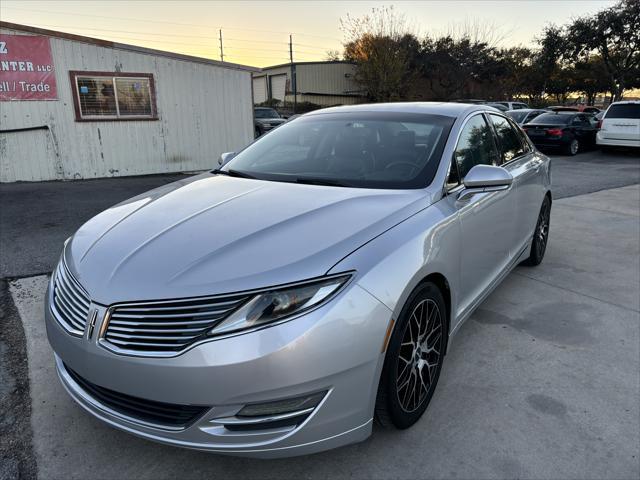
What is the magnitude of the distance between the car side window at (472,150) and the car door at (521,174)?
0.75 feet

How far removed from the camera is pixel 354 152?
3.12m

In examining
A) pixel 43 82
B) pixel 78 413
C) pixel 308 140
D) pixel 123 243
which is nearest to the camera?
pixel 123 243

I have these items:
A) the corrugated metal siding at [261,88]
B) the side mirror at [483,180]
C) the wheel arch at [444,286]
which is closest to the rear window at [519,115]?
the side mirror at [483,180]

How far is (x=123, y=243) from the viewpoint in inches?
85.8

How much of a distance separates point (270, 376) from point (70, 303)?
39.1 inches

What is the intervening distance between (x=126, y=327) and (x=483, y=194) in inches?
89.2

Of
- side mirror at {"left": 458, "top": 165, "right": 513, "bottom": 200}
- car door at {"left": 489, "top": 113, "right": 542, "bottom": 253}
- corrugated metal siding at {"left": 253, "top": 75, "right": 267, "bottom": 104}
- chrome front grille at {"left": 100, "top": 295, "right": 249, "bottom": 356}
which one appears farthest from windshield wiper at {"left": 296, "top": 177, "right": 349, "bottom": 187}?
corrugated metal siding at {"left": 253, "top": 75, "right": 267, "bottom": 104}

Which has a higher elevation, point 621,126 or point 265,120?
point 265,120

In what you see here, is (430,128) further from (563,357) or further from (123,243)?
(123,243)

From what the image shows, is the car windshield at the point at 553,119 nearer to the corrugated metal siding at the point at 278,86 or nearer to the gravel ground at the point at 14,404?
the gravel ground at the point at 14,404

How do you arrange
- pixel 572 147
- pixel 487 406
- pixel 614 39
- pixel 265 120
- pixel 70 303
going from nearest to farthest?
pixel 70 303 → pixel 487 406 → pixel 572 147 → pixel 265 120 → pixel 614 39

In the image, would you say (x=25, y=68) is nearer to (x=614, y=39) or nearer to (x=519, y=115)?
(x=519, y=115)

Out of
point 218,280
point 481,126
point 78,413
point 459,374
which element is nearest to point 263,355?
point 218,280

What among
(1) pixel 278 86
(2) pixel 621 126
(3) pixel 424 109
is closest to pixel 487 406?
(3) pixel 424 109
